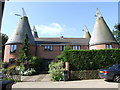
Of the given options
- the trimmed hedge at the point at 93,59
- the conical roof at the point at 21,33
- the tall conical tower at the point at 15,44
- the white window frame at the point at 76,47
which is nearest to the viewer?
the trimmed hedge at the point at 93,59

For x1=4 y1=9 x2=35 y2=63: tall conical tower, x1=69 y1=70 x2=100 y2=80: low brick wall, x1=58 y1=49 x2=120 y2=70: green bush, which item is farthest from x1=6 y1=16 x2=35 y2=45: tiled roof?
x1=69 y1=70 x2=100 y2=80: low brick wall

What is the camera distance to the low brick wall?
12467mm

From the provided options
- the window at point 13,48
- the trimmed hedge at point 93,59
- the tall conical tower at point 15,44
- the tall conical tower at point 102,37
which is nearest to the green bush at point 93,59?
the trimmed hedge at point 93,59

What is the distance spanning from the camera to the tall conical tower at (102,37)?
23.0m

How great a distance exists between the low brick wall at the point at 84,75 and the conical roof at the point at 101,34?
471 inches

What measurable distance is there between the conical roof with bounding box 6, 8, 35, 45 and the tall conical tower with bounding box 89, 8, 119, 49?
1298 centimetres

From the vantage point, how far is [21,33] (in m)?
24.2

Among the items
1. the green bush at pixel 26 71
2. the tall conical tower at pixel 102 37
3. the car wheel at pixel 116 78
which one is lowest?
the green bush at pixel 26 71

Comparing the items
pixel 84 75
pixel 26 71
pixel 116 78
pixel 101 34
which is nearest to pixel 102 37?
pixel 101 34

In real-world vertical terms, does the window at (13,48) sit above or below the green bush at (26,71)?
above

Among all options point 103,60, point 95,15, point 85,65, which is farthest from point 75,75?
point 95,15

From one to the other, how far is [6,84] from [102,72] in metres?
8.93

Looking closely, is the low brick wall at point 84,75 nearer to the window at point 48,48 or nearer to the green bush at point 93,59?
the green bush at point 93,59

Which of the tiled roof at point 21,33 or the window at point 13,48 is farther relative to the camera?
the tiled roof at point 21,33
